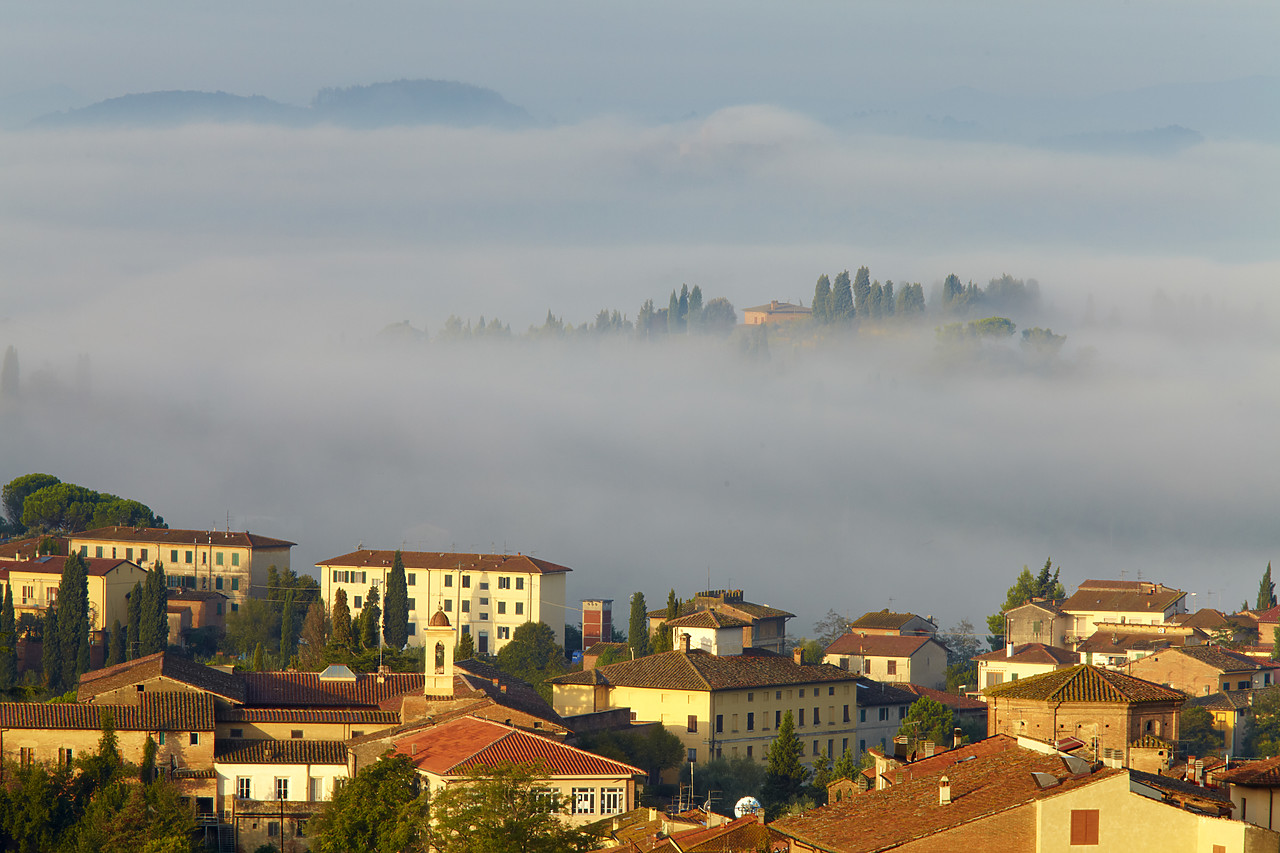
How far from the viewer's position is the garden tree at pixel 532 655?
103900 mm

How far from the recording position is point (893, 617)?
117m

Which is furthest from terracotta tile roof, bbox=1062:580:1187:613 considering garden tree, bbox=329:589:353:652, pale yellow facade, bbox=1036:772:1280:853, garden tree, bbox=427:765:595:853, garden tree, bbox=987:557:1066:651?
pale yellow facade, bbox=1036:772:1280:853

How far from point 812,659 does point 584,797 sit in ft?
197

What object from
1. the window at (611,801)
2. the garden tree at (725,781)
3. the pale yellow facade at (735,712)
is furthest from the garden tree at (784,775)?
the window at (611,801)

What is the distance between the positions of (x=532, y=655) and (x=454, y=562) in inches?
762

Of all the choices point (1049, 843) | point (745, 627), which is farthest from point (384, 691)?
point (1049, 843)

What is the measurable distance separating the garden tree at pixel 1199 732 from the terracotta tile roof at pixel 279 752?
127ft

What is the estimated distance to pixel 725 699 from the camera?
7800 cm

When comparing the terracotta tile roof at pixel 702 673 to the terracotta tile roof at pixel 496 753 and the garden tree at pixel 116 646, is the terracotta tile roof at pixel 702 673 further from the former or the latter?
the garden tree at pixel 116 646

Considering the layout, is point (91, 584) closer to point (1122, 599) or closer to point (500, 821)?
point (1122, 599)

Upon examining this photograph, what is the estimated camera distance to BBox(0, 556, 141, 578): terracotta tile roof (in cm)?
11394

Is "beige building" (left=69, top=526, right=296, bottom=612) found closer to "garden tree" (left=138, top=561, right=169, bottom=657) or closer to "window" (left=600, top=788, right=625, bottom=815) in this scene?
"garden tree" (left=138, top=561, right=169, bottom=657)

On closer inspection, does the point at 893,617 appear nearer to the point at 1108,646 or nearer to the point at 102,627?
the point at 1108,646

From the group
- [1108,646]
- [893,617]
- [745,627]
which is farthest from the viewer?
[893,617]
